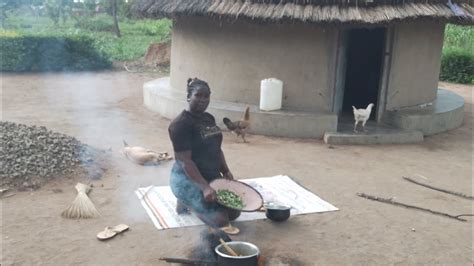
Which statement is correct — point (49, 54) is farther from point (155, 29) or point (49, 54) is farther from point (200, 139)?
point (155, 29)

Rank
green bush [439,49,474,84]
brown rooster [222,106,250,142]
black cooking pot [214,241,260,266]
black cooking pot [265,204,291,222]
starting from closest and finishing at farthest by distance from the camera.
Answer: black cooking pot [214,241,260,266]
black cooking pot [265,204,291,222]
brown rooster [222,106,250,142]
green bush [439,49,474,84]

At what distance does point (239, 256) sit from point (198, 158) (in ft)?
3.74

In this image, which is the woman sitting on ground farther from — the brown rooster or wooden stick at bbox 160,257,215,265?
the brown rooster

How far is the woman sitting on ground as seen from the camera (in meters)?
4.20

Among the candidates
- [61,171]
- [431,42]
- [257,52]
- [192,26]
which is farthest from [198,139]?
[431,42]

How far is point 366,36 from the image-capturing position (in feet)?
35.8

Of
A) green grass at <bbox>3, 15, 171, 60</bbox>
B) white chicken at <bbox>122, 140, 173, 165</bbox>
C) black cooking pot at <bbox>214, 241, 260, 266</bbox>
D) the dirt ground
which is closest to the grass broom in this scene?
the dirt ground

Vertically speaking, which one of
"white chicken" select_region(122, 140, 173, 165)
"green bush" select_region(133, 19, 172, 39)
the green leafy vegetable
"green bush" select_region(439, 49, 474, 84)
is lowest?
"white chicken" select_region(122, 140, 173, 165)

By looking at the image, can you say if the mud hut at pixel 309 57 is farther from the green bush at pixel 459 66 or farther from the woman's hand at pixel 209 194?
the green bush at pixel 459 66

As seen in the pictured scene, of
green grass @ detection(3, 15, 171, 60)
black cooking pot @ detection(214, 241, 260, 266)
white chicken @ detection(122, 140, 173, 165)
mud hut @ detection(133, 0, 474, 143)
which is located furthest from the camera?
green grass @ detection(3, 15, 171, 60)

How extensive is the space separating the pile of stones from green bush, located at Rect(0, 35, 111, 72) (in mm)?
8842

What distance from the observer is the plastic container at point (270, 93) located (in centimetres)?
835

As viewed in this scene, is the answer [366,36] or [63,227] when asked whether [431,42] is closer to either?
[366,36]

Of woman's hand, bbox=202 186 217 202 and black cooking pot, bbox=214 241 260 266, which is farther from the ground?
woman's hand, bbox=202 186 217 202
